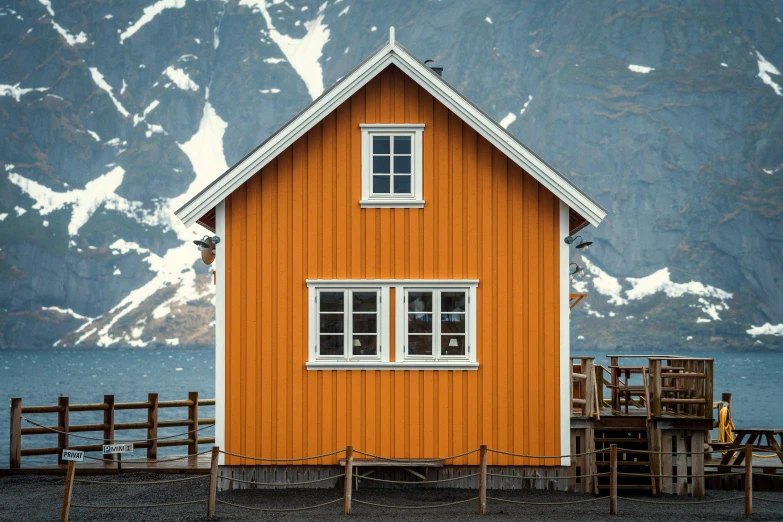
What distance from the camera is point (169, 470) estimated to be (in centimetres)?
1919

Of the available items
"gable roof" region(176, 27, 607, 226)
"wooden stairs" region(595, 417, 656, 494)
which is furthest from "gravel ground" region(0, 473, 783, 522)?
"gable roof" region(176, 27, 607, 226)

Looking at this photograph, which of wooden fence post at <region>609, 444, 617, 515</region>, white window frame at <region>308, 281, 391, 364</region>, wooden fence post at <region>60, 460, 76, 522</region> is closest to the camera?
wooden fence post at <region>60, 460, 76, 522</region>

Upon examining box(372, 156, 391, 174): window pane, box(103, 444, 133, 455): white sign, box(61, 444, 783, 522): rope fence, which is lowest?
box(61, 444, 783, 522): rope fence

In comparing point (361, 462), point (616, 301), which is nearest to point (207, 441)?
point (361, 462)

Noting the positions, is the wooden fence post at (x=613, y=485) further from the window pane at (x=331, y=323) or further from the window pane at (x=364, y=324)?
the window pane at (x=331, y=323)

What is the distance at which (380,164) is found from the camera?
17000 millimetres

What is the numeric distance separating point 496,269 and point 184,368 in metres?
139

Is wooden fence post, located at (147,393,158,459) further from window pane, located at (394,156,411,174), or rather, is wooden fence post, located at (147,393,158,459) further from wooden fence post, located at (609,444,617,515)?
wooden fence post, located at (609,444,617,515)

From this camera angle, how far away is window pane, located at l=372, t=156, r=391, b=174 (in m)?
17.0

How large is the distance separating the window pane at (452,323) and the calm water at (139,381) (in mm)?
29348

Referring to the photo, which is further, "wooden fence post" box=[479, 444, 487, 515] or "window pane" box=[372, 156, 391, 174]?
"window pane" box=[372, 156, 391, 174]

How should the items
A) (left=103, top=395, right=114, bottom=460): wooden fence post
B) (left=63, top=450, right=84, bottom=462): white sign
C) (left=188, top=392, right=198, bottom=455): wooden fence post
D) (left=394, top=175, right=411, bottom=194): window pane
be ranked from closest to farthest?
(left=63, top=450, right=84, bottom=462): white sign < (left=394, top=175, right=411, bottom=194): window pane < (left=103, top=395, right=114, bottom=460): wooden fence post < (left=188, top=392, right=198, bottom=455): wooden fence post

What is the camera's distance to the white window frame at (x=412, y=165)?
1689cm

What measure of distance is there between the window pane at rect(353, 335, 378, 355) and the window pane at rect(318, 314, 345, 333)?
30 centimetres
